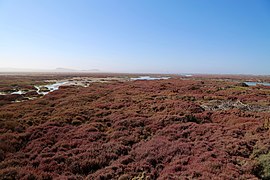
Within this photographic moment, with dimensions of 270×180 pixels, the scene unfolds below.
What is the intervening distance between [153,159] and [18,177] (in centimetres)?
601

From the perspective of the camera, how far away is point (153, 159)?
885cm

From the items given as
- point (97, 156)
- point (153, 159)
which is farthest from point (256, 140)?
point (97, 156)

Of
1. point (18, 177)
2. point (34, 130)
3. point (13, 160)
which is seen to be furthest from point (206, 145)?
point (34, 130)

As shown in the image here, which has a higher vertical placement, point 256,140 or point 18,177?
point 256,140

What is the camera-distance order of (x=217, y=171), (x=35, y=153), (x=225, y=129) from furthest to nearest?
(x=225, y=129) → (x=35, y=153) → (x=217, y=171)

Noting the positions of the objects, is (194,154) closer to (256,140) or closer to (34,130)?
(256,140)

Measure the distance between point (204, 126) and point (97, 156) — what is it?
27.3ft

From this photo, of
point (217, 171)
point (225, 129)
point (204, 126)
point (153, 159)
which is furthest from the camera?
point (204, 126)

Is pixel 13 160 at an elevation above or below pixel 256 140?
below

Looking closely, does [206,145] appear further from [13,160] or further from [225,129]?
[13,160]

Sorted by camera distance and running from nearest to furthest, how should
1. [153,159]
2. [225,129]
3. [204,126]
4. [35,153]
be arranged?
[153,159]
[35,153]
[225,129]
[204,126]

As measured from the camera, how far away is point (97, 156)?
934 centimetres

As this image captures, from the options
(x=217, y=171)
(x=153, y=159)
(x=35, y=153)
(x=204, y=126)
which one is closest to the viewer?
(x=217, y=171)

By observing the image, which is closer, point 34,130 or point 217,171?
point 217,171
